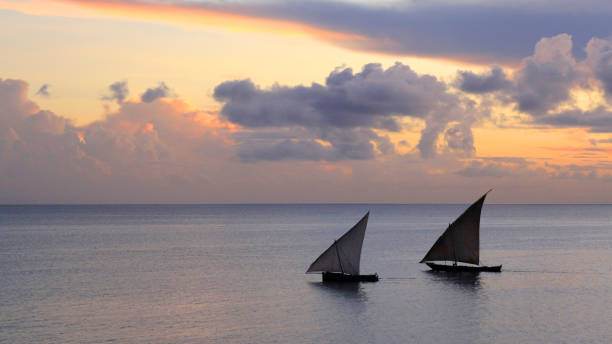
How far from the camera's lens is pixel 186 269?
313 feet

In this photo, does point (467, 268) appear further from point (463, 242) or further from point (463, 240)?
point (463, 240)

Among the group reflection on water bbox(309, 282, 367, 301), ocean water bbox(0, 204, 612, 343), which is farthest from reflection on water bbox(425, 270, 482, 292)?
reflection on water bbox(309, 282, 367, 301)

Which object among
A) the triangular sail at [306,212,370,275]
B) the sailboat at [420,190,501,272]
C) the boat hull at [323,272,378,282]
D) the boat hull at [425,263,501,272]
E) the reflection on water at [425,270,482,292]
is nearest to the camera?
the triangular sail at [306,212,370,275]

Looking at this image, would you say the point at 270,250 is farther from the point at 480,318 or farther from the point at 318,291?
the point at 480,318

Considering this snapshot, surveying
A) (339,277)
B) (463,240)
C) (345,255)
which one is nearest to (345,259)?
(345,255)

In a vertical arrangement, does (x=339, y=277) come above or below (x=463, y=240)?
below

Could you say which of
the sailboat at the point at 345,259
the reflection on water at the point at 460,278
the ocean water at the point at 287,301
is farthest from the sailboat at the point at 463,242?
the sailboat at the point at 345,259

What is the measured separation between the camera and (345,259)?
76500 millimetres

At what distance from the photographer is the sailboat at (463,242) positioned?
8631cm

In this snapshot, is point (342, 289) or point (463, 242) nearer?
point (342, 289)

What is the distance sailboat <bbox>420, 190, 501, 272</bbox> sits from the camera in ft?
283

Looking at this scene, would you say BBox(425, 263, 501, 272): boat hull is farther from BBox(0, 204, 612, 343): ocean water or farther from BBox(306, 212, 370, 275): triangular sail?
BBox(306, 212, 370, 275): triangular sail

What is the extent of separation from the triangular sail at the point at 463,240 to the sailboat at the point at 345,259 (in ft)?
49.0

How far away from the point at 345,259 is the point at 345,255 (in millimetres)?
492
